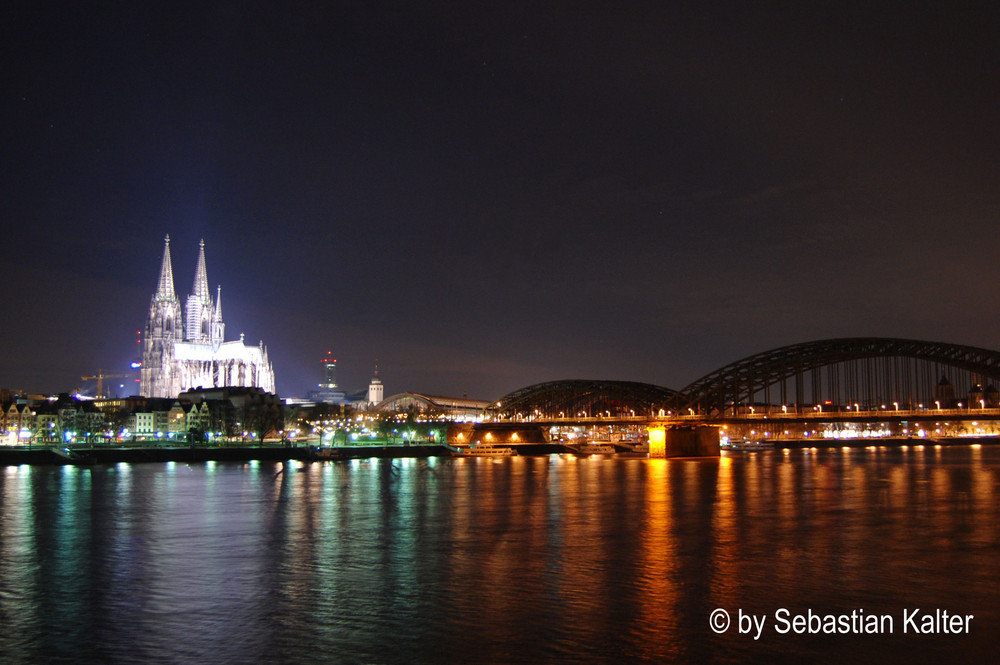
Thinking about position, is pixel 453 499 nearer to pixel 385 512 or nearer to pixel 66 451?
pixel 385 512

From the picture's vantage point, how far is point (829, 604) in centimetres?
1973

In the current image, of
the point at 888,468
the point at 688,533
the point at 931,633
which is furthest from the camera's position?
the point at 888,468

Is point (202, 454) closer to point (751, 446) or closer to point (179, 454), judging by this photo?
point (179, 454)

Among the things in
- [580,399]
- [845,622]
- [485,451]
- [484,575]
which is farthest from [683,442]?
[845,622]

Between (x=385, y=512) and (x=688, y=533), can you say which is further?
(x=385, y=512)

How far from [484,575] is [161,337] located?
187294mm

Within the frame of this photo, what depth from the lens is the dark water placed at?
16344 mm

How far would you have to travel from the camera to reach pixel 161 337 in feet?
645

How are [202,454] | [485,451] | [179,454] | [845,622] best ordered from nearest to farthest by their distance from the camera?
1. [845,622]
2. [179,454]
3. [202,454]
4. [485,451]

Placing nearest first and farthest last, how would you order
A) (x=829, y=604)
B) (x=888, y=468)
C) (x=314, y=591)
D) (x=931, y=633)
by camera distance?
(x=931, y=633) < (x=829, y=604) < (x=314, y=591) < (x=888, y=468)

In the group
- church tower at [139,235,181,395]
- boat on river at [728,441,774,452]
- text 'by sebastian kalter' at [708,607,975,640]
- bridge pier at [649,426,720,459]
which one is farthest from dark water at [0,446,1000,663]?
church tower at [139,235,181,395]

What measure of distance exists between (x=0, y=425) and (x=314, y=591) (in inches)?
4433

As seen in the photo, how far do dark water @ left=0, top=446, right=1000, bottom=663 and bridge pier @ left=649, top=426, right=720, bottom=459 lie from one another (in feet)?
177

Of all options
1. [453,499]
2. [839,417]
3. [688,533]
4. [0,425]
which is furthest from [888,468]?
[0,425]
